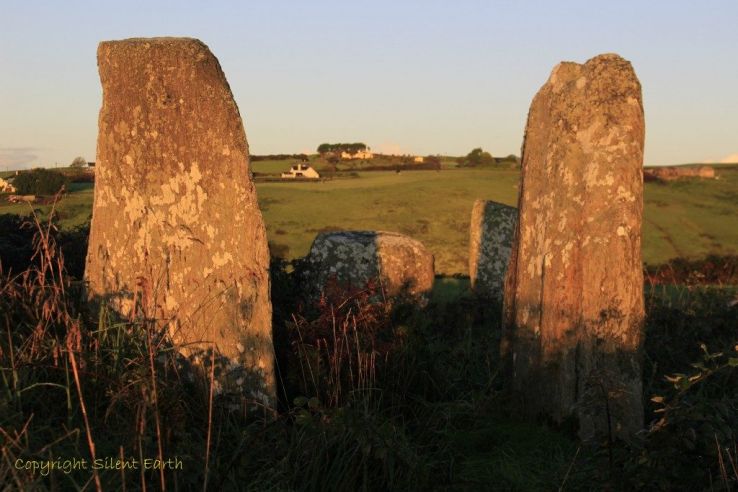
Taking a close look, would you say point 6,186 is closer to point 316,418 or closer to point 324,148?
point 316,418

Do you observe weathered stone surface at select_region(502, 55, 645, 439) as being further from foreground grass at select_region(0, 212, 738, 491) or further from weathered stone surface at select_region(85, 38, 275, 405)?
weathered stone surface at select_region(85, 38, 275, 405)

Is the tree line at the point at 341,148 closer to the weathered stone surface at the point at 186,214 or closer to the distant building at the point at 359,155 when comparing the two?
the distant building at the point at 359,155

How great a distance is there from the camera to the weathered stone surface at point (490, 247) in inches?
696

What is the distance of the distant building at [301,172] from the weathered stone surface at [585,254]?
28081mm

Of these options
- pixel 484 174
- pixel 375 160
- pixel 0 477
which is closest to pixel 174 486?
pixel 0 477

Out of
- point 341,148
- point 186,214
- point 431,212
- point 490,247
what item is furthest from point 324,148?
point 186,214

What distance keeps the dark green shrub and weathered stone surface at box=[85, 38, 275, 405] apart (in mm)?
5665

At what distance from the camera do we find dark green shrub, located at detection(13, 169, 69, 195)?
1323 cm

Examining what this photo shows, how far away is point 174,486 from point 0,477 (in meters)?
1.07

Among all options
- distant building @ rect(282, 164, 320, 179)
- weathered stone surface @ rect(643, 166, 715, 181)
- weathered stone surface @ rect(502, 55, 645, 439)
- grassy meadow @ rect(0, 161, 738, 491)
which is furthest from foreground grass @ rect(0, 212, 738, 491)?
weathered stone surface @ rect(643, 166, 715, 181)

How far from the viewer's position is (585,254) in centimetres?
793

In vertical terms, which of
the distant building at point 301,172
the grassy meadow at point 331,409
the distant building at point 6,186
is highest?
the distant building at point 6,186

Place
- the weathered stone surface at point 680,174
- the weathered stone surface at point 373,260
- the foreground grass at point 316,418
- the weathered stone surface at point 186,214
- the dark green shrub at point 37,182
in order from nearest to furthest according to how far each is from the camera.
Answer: the foreground grass at point 316,418 < the weathered stone surface at point 186,214 < the dark green shrub at point 37,182 < the weathered stone surface at point 373,260 < the weathered stone surface at point 680,174

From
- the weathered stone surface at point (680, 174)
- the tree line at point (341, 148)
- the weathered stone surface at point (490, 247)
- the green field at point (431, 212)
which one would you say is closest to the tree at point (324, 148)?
the tree line at point (341, 148)
